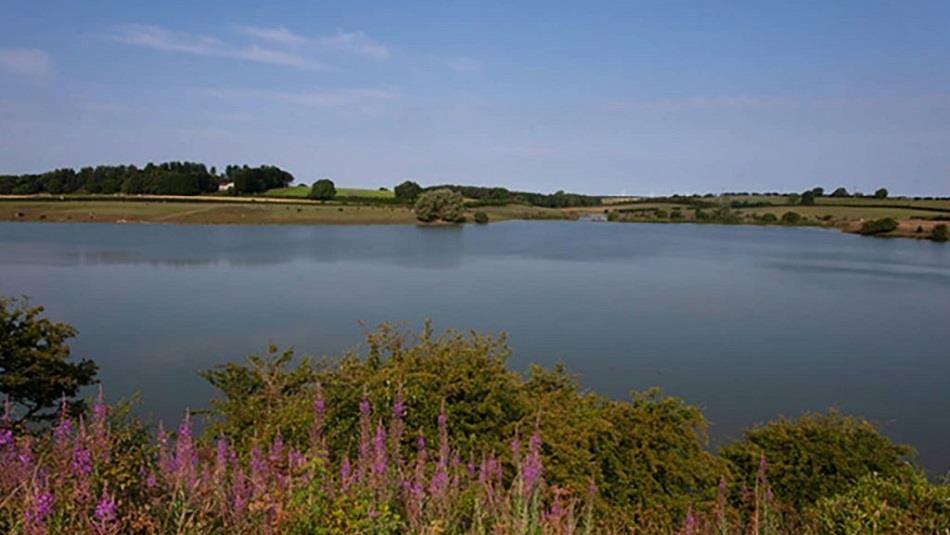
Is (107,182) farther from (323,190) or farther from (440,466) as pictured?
(440,466)

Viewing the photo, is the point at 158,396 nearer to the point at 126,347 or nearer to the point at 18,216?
the point at 126,347

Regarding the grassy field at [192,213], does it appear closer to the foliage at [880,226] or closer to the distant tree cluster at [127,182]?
the distant tree cluster at [127,182]

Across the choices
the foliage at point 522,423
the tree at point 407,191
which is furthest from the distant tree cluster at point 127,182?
the foliage at point 522,423

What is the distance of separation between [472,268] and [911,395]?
28190 mm

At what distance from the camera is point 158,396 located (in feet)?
49.5

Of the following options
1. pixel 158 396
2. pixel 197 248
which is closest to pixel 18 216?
pixel 197 248

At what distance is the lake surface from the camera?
17266 mm

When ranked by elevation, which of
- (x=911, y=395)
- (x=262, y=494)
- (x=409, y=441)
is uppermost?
(x=262, y=494)

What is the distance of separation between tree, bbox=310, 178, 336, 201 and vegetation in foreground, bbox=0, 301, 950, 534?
89613mm

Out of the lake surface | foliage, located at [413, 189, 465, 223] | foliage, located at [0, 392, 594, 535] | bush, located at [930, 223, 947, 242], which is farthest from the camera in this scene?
foliage, located at [413, 189, 465, 223]

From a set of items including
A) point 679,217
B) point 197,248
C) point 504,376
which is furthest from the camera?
point 679,217

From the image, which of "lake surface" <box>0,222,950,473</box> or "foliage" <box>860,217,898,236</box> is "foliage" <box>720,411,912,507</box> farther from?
"foliage" <box>860,217,898,236</box>

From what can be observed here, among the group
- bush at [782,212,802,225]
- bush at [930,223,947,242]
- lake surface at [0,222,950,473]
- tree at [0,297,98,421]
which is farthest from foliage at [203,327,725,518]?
bush at [782,212,802,225]

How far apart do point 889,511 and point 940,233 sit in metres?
90.4
